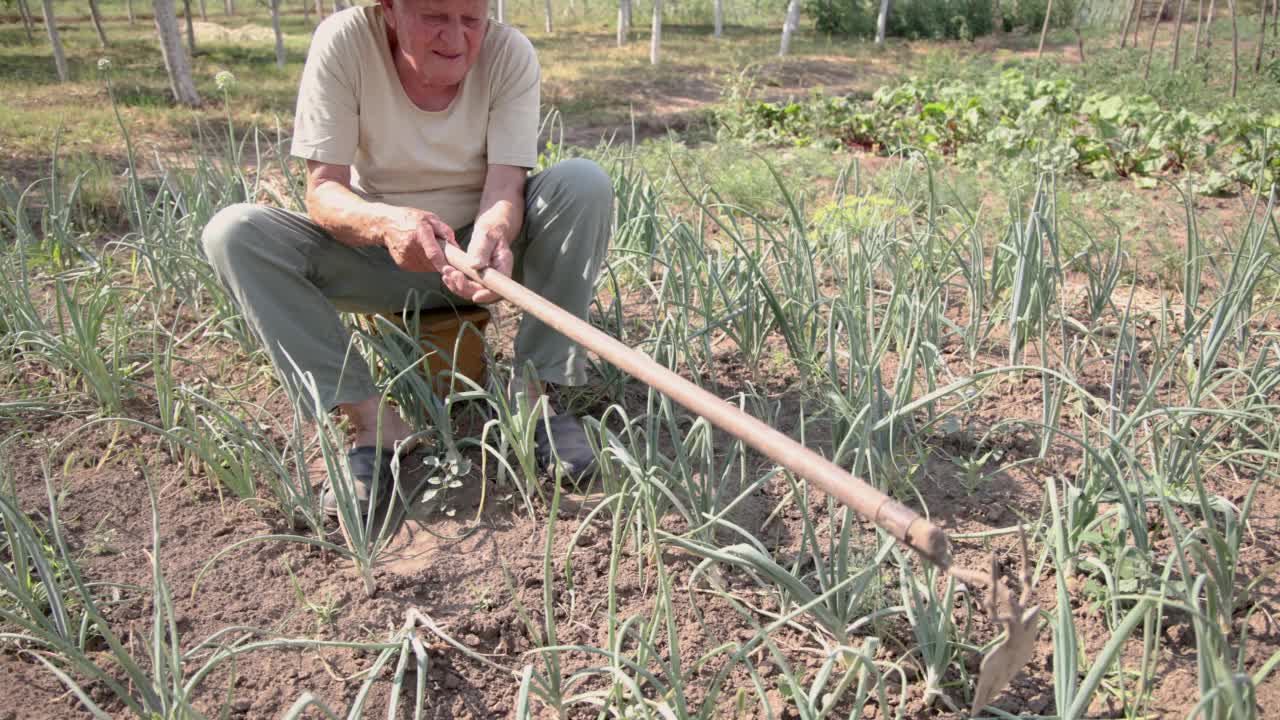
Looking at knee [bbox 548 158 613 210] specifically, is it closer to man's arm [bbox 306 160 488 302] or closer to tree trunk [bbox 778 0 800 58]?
man's arm [bbox 306 160 488 302]

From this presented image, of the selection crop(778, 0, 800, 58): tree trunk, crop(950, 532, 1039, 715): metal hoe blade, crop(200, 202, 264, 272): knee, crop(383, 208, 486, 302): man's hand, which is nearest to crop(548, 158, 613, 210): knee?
crop(383, 208, 486, 302): man's hand

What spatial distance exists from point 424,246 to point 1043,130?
12.8 ft

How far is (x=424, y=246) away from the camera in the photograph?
1608 mm

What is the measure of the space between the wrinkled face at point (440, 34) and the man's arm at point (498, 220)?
22 cm

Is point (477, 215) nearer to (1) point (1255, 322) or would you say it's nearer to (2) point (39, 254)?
(2) point (39, 254)

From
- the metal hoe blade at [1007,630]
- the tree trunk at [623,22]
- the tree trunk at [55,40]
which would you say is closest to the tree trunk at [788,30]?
the tree trunk at [623,22]

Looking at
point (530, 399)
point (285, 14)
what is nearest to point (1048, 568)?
point (530, 399)

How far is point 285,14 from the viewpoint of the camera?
1619cm

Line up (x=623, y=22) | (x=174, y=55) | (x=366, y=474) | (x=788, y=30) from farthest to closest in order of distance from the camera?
(x=623, y=22), (x=788, y=30), (x=174, y=55), (x=366, y=474)

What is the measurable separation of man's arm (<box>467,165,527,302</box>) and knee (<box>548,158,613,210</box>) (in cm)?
9

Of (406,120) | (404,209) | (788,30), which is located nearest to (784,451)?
(404,209)

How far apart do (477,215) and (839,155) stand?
3068 mm

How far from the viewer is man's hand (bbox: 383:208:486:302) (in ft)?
5.27

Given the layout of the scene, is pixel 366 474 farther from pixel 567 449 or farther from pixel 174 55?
pixel 174 55
